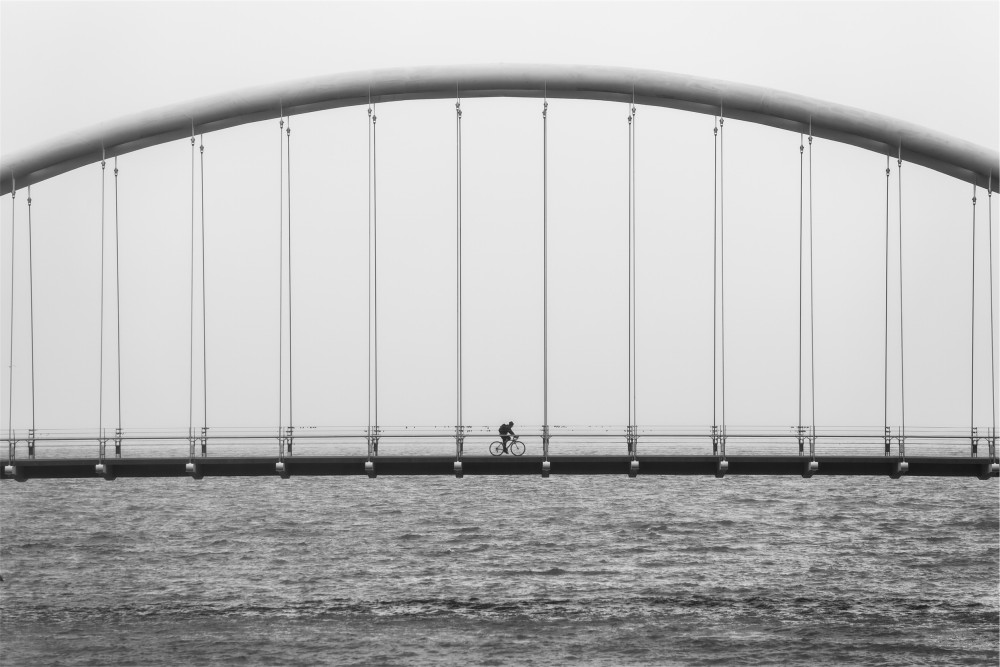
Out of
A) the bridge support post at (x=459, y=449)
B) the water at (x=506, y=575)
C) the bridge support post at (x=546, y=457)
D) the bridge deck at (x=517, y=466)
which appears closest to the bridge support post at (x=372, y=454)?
the bridge deck at (x=517, y=466)

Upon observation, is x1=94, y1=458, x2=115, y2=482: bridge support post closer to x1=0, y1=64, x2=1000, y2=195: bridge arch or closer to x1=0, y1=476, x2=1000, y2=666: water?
x1=0, y1=476, x2=1000, y2=666: water

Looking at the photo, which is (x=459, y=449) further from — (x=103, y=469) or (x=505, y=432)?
(x=103, y=469)

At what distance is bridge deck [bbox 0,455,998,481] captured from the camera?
102 ft

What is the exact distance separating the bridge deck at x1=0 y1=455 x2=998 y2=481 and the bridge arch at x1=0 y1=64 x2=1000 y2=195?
9617 mm

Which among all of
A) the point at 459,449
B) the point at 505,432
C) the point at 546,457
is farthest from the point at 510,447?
the point at 546,457

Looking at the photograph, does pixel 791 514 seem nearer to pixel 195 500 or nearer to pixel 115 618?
pixel 195 500

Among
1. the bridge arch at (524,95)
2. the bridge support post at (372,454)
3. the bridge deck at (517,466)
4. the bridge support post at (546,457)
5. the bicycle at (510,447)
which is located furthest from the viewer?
the bridge arch at (524,95)

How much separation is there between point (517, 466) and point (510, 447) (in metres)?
2.78

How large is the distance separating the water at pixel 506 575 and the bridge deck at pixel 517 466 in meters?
7.90

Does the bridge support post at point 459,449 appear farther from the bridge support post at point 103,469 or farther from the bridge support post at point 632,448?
the bridge support post at point 103,469

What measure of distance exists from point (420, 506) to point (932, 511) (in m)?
39.5

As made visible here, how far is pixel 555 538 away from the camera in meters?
81.6

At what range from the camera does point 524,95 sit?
3725cm

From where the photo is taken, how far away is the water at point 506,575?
132 ft
